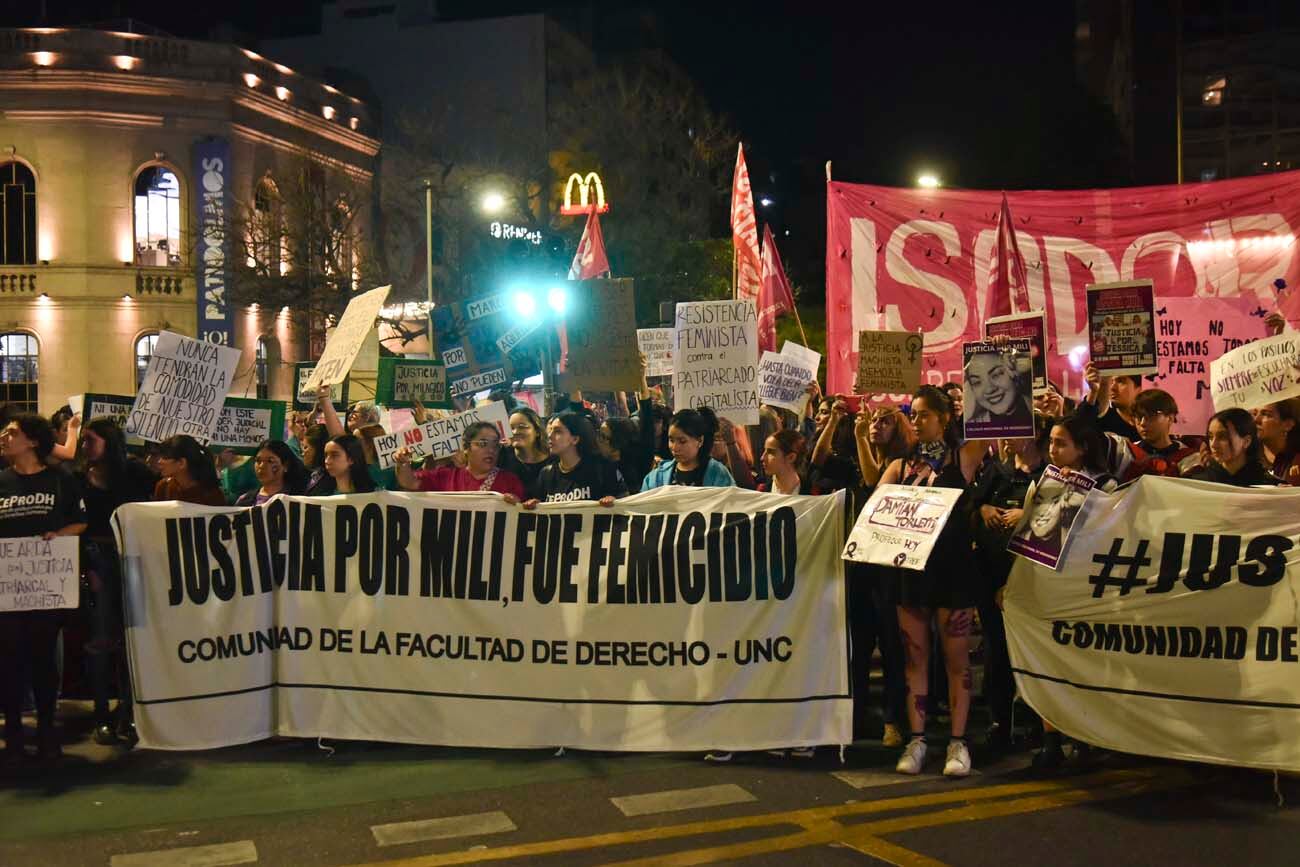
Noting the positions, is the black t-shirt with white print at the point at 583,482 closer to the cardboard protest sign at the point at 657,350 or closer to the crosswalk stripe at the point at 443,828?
the crosswalk stripe at the point at 443,828

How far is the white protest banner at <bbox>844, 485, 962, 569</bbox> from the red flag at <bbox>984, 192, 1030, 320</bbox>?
4488 mm

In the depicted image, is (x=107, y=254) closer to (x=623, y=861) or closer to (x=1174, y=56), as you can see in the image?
(x=623, y=861)

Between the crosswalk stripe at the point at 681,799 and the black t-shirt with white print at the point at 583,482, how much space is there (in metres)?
1.85

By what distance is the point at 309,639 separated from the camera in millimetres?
6988

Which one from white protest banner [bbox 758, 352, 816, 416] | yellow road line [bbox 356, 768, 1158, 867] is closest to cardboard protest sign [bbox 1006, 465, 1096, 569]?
yellow road line [bbox 356, 768, 1158, 867]

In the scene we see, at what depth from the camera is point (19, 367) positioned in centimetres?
3406

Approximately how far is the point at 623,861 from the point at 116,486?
4090 millimetres

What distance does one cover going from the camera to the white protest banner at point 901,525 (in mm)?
6391

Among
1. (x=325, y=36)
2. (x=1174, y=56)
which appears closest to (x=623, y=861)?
(x=325, y=36)

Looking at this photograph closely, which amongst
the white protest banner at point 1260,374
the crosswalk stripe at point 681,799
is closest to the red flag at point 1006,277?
the white protest banner at point 1260,374

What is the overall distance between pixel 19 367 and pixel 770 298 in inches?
1045

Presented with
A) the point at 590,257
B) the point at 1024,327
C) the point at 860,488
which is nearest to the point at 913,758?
the point at 860,488

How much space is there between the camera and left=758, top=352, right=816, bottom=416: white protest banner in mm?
11797

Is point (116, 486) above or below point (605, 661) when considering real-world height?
above
